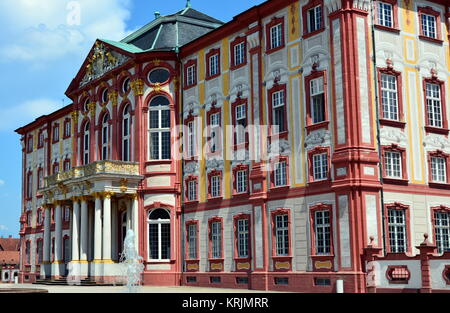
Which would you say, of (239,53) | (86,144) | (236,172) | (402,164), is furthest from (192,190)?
(402,164)

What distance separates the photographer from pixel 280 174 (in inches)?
1347

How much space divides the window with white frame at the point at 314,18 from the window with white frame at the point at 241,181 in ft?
28.5

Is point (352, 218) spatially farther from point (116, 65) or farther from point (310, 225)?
point (116, 65)

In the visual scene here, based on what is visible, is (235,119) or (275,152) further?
(235,119)

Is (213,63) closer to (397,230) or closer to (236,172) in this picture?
(236,172)

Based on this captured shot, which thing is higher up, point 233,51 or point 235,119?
point 233,51

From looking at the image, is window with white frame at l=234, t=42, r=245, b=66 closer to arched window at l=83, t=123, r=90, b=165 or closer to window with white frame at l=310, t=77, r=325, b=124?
window with white frame at l=310, t=77, r=325, b=124

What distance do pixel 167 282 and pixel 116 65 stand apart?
50.2 feet

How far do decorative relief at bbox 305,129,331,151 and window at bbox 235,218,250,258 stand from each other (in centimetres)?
618

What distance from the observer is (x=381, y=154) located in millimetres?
30797

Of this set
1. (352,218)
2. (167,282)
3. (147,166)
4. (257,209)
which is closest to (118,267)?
(167,282)

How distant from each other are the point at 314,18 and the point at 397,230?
10.9m

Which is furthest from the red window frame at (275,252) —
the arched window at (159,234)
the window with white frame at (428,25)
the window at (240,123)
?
the window with white frame at (428,25)

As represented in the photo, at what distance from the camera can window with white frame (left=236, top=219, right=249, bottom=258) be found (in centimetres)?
3644
